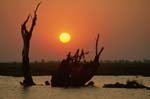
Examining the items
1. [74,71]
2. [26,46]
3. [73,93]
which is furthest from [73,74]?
[73,93]

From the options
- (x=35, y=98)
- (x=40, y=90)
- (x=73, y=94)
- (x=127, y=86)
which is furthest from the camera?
(x=127, y=86)

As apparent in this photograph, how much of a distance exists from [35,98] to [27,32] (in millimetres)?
15104

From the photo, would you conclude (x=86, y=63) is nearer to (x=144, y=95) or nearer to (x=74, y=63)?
(x=74, y=63)

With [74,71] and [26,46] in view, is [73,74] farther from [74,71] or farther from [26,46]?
[26,46]

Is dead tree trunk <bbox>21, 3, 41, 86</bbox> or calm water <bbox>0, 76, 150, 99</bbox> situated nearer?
calm water <bbox>0, 76, 150, 99</bbox>

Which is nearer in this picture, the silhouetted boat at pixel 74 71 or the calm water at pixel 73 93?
the calm water at pixel 73 93

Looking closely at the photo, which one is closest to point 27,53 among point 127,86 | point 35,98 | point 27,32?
point 27,32

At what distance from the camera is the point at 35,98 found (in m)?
47.1

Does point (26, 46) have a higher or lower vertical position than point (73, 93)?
higher

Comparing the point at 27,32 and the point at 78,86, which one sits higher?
the point at 27,32

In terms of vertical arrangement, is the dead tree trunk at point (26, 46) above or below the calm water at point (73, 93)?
above

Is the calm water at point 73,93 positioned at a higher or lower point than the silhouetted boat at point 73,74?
lower

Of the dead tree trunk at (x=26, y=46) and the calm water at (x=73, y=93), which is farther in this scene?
the dead tree trunk at (x=26, y=46)

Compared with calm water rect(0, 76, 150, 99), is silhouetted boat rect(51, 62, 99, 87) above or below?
above
